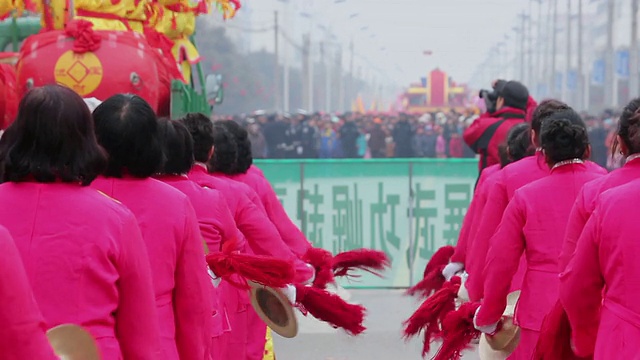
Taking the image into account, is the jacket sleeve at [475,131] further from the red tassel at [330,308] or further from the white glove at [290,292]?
the white glove at [290,292]

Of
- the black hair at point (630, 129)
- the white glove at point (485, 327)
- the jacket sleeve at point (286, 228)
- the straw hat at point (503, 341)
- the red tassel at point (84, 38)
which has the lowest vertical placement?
the straw hat at point (503, 341)

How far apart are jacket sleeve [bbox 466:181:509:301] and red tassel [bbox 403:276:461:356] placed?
0.11 m

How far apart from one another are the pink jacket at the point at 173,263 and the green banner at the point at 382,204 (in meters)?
8.85

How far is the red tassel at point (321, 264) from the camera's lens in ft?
21.3

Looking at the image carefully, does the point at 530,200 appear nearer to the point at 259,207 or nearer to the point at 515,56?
the point at 259,207

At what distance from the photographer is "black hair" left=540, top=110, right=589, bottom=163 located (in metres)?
5.29

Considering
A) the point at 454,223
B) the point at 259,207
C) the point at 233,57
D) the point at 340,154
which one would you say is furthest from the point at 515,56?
the point at 259,207

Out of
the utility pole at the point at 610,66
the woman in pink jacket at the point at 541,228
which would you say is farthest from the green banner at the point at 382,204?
the utility pole at the point at 610,66

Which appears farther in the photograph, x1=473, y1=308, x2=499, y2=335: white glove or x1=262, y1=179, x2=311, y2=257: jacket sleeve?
x1=262, y1=179, x2=311, y2=257: jacket sleeve

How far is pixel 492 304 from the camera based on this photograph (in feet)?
17.4

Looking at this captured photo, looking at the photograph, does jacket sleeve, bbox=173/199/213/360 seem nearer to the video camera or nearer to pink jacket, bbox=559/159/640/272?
pink jacket, bbox=559/159/640/272

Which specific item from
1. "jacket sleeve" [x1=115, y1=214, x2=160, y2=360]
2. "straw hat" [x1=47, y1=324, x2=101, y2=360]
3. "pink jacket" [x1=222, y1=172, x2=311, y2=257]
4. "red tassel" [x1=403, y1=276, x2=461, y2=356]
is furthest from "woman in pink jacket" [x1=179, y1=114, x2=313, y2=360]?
"straw hat" [x1=47, y1=324, x2=101, y2=360]

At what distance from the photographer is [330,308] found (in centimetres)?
578

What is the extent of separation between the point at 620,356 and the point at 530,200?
1.64 m
